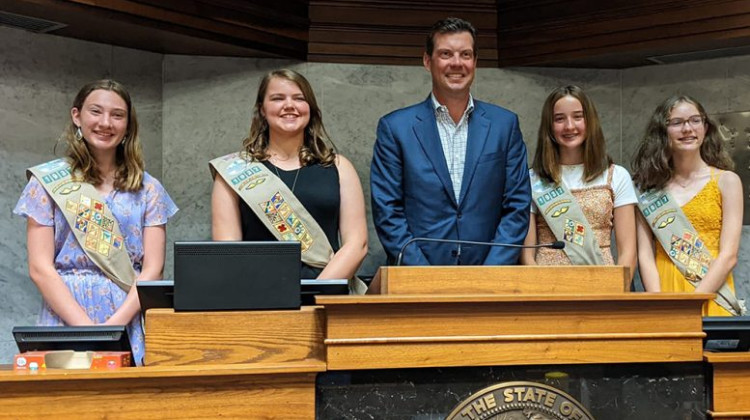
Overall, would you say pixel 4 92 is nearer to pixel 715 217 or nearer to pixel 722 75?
pixel 715 217

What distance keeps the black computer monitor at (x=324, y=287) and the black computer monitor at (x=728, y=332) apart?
32.7 inches

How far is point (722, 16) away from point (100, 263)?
2.75 metres

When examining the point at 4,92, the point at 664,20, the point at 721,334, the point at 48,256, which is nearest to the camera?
the point at 721,334

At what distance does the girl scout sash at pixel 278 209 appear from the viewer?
2.87 meters

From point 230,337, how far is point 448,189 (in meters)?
1.32

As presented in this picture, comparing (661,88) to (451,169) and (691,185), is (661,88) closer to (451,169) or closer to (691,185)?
(691,185)

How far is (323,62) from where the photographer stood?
4176mm

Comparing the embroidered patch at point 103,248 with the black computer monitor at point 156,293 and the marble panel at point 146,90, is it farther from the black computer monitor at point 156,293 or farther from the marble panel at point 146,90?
the marble panel at point 146,90

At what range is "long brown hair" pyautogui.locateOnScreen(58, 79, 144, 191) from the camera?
284 centimetres

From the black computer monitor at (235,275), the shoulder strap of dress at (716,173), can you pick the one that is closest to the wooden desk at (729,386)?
the black computer monitor at (235,275)

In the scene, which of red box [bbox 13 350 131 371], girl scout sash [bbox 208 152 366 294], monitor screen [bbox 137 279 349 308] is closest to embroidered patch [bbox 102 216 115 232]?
girl scout sash [bbox 208 152 366 294]

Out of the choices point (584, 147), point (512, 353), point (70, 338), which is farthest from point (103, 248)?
point (584, 147)

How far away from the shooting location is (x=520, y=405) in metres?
1.84

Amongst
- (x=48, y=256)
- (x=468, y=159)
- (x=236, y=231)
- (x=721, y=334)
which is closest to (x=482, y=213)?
(x=468, y=159)
